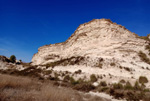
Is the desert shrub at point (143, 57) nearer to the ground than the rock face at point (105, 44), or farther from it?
nearer to the ground

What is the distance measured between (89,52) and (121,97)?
39.9 feet

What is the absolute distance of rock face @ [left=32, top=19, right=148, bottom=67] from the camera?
14.8 metres

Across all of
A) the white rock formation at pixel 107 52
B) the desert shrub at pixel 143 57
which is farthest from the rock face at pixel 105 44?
the desert shrub at pixel 143 57

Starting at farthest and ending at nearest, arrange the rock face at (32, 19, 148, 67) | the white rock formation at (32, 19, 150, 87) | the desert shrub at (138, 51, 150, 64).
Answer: the rock face at (32, 19, 148, 67) < the desert shrub at (138, 51, 150, 64) < the white rock formation at (32, 19, 150, 87)

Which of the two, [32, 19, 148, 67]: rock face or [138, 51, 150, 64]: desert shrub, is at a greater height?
[32, 19, 148, 67]: rock face

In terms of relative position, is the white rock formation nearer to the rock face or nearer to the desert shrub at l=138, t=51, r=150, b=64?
the rock face

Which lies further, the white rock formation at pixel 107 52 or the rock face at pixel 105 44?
the rock face at pixel 105 44

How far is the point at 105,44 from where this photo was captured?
55.6ft

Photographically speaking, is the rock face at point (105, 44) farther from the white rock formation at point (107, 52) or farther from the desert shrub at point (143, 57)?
the desert shrub at point (143, 57)

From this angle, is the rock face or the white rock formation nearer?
the white rock formation

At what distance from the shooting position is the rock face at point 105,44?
1481cm

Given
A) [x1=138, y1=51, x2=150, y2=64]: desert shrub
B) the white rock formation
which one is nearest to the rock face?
the white rock formation

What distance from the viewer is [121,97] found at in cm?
612

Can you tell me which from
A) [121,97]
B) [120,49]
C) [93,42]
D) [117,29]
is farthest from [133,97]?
[117,29]
